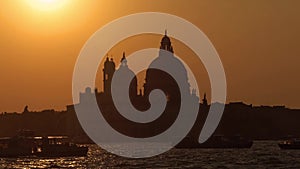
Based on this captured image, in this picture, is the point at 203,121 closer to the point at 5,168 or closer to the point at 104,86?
the point at 104,86

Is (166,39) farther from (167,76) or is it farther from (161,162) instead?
(161,162)

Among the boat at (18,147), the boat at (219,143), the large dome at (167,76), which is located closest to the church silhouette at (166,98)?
the large dome at (167,76)

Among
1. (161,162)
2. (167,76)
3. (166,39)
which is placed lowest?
(161,162)

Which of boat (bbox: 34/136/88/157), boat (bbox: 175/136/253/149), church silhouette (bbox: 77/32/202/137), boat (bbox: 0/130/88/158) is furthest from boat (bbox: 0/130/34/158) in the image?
church silhouette (bbox: 77/32/202/137)

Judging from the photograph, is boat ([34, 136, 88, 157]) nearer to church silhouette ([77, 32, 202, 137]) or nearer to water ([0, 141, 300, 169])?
water ([0, 141, 300, 169])

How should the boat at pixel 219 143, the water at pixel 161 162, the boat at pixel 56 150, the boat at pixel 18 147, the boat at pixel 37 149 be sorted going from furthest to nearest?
the boat at pixel 219 143, the boat at pixel 18 147, the boat at pixel 37 149, the boat at pixel 56 150, the water at pixel 161 162


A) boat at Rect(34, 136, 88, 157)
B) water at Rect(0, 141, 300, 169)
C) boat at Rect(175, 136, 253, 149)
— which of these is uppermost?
boat at Rect(175, 136, 253, 149)

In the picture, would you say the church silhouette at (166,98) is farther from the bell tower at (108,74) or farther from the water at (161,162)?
the water at (161,162)

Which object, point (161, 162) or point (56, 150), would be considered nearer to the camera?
point (161, 162)

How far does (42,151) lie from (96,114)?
90694mm

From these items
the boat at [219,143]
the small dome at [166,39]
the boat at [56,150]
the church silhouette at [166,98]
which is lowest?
the boat at [56,150]

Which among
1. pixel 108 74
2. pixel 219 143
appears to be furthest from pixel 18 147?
pixel 108 74

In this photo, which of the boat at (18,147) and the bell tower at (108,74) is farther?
the bell tower at (108,74)

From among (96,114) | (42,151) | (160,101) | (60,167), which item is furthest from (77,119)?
(60,167)
